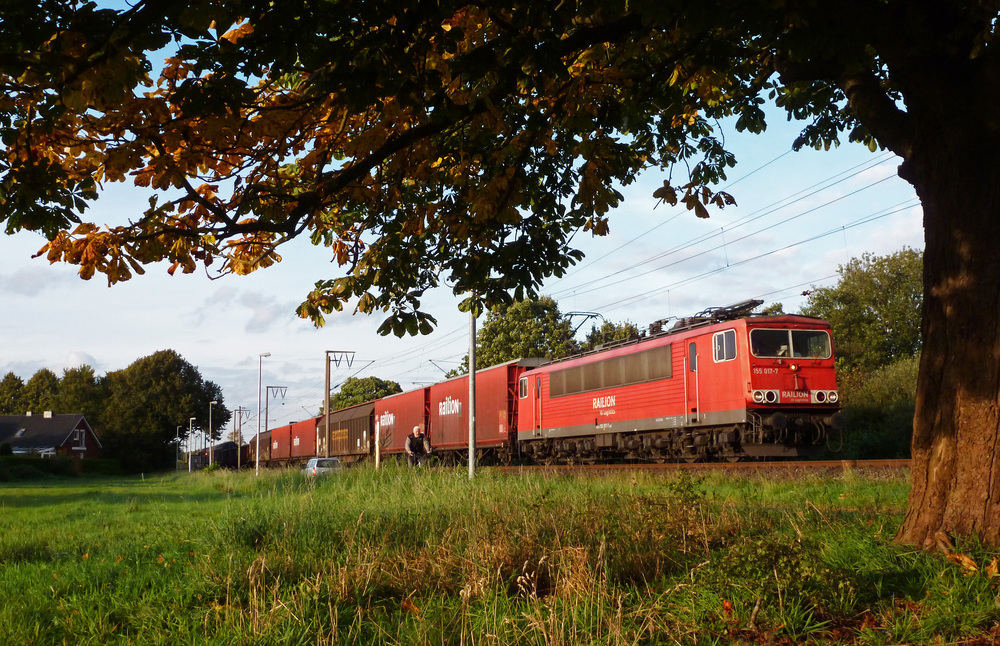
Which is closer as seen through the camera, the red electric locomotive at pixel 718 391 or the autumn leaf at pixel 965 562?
the autumn leaf at pixel 965 562

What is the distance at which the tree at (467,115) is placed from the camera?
5.43 m

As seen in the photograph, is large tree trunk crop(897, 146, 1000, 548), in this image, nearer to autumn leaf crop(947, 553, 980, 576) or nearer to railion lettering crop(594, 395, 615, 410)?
autumn leaf crop(947, 553, 980, 576)

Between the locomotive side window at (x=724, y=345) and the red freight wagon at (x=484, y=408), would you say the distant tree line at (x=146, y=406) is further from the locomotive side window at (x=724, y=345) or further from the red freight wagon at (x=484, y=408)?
the locomotive side window at (x=724, y=345)

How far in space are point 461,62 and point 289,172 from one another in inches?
122

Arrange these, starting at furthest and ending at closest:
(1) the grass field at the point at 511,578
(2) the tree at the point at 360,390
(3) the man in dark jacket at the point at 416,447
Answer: (2) the tree at the point at 360,390
(3) the man in dark jacket at the point at 416,447
(1) the grass field at the point at 511,578

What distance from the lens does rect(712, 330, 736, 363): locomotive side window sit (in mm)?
17297

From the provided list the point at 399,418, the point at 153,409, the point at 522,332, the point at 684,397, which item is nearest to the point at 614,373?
the point at 684,397

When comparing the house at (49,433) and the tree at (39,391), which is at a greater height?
the tree at (39,391)

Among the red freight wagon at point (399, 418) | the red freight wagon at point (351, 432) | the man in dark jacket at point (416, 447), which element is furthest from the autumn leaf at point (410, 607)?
the red freight wagon at point (351, 432)

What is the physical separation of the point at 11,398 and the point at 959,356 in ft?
336

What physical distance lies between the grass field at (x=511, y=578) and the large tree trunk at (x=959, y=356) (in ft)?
1.40

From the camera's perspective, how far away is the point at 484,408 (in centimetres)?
2844

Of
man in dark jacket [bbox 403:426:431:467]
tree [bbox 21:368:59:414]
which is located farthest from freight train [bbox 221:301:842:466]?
tree [bbox 21:368:59:414]

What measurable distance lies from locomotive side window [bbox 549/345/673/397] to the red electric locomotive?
0.03m
